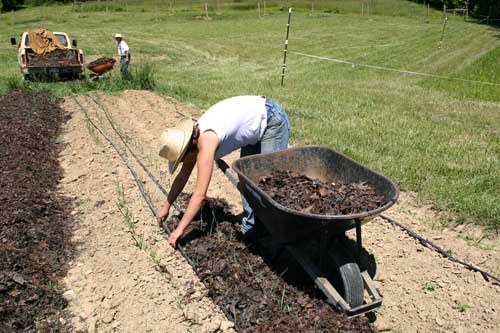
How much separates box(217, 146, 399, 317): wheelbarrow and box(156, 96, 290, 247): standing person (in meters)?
0.21

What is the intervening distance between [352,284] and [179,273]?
4.88 ft

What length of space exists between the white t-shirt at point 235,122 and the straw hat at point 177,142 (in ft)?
0.38

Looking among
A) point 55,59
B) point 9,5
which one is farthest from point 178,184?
point 9,5

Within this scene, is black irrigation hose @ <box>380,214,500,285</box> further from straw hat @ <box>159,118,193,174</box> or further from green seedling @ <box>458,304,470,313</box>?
straw hat @ <box>159,118,193,174</box>

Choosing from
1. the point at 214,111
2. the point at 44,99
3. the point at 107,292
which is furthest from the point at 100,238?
the point at 44,99

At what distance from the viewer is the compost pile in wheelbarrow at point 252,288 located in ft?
10.2

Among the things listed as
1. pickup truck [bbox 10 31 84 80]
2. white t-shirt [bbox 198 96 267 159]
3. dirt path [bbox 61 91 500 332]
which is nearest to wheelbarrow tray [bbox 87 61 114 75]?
pickup truck [bbox 10 31 84 80]

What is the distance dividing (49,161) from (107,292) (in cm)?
318

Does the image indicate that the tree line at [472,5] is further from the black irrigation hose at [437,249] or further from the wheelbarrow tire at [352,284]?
the wheelbarrow tire at [352,284]

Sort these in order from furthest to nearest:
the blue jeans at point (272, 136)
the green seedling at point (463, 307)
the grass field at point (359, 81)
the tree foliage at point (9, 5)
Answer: the tree foliage at point (9, 5)
the grass field at point (359, 81)
the blue jeans at point (272, 136)
the green seedling at point (463, 307)

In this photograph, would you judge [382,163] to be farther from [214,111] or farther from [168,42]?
[168,42]

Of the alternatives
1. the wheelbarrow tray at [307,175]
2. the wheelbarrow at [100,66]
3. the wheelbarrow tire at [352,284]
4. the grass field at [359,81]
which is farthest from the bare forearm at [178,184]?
the wheelbarrow at [100,66]

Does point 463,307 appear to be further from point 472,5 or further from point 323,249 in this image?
point 472,5

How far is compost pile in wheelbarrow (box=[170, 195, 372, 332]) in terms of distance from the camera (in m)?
3.11
